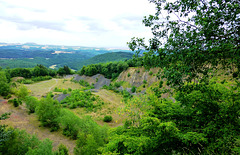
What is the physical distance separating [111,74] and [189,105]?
2091 inches

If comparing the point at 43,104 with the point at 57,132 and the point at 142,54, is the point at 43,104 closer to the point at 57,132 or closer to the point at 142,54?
the point at 57,132

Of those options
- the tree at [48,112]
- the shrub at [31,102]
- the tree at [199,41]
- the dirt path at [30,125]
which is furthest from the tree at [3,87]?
the tree at [199,41]

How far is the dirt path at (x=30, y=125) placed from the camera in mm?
19672

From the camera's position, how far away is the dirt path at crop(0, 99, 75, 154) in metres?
19.7

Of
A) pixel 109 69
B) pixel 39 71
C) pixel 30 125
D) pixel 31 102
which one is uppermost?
pixel 109 69

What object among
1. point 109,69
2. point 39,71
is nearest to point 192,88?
point 109,69

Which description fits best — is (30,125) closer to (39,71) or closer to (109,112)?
(109,112)

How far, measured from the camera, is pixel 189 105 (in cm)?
704

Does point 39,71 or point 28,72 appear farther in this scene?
point 39,71

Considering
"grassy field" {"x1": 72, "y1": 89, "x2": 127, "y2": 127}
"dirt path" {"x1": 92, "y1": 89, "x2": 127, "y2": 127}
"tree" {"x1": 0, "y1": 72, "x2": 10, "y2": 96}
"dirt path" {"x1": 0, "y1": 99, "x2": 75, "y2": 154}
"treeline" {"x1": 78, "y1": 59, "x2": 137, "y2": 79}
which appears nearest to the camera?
"dirt path" {"x1": 0, "y1": 99, "x2": 75, "y2": 154}

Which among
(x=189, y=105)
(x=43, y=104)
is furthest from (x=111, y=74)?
(x=189, y=105)

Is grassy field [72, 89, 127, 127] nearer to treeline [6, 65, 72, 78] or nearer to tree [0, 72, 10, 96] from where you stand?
tree [0, 72, 10, 96]

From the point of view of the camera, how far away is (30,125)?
77.5ft

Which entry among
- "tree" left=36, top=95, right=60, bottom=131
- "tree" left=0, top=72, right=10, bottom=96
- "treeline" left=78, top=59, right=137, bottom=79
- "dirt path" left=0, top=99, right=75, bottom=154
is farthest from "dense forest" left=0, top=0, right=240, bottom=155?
"treeline" left=78, top=59, right=137, bottom=79
